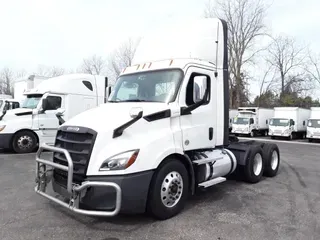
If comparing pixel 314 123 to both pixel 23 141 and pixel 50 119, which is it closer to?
pixel 50 119

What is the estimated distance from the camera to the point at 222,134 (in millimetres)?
5949

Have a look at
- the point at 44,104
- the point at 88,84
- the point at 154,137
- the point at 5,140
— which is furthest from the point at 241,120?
the point at 154,137

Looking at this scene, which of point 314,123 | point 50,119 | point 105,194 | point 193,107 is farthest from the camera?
point 314,123

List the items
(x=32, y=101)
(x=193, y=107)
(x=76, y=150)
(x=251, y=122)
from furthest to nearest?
(x=251, y=122)
(x=32, y=101)
(x=193, y=107)
(x=76, y=150)

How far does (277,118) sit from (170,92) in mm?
24628

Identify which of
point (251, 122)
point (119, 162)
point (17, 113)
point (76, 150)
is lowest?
point (251, 122)

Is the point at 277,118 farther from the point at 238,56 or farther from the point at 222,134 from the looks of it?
the point at 222,134

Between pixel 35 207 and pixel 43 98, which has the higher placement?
pixel 43 98

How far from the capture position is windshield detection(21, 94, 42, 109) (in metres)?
11.7

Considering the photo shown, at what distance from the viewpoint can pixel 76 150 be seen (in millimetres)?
4191

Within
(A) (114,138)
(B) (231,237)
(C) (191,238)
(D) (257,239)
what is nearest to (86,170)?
(A) (114,138)

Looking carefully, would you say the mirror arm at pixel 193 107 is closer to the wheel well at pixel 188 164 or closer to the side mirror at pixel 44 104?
the wheel well at pixel 188 164

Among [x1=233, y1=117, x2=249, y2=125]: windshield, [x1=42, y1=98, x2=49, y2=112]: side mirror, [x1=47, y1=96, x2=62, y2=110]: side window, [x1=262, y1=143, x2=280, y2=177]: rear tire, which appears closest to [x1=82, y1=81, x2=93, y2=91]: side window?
[x1=47, y1=96, x2=62, y2=110]: side window

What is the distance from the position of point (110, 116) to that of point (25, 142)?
8.38m
